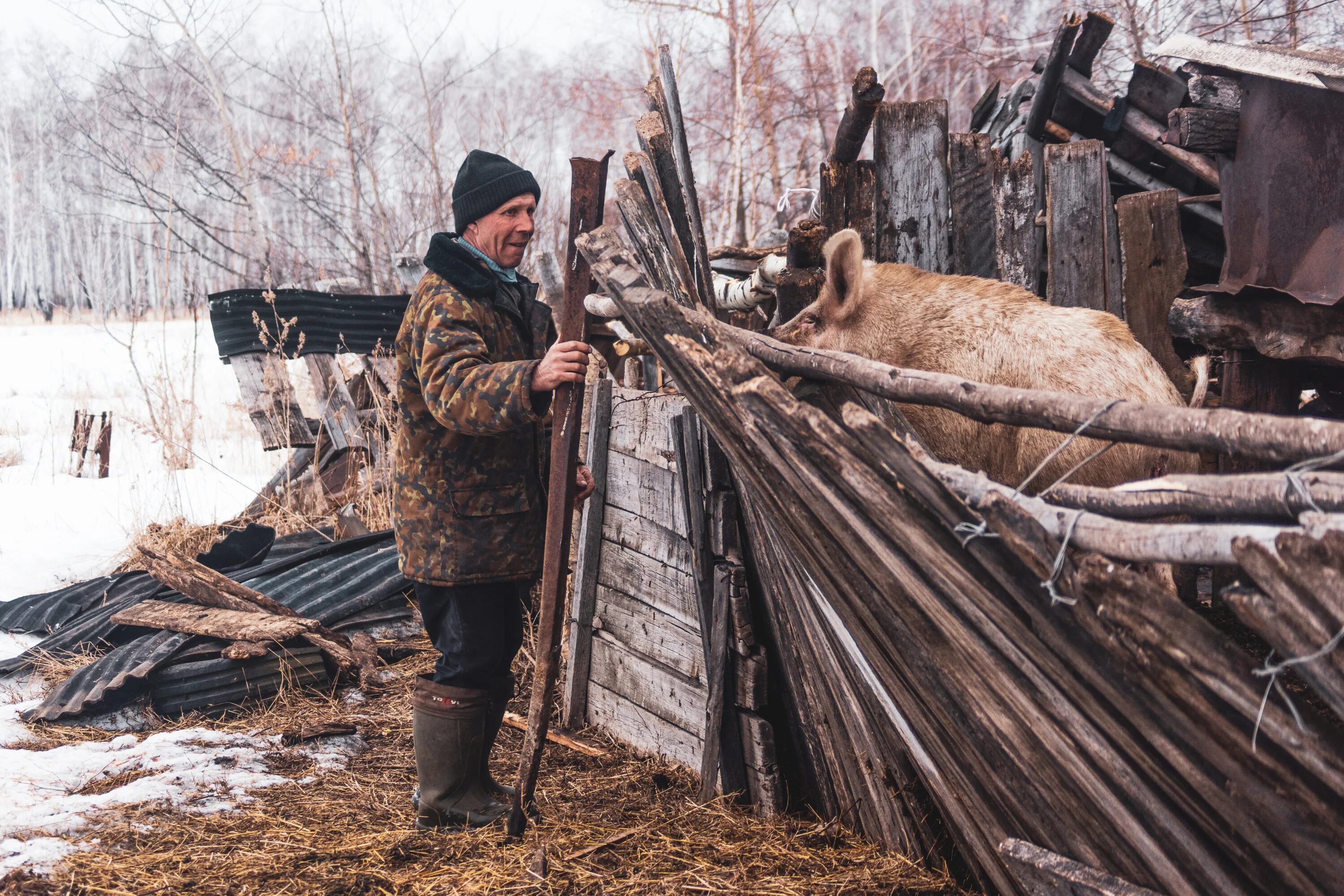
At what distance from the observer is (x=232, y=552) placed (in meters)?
6.73

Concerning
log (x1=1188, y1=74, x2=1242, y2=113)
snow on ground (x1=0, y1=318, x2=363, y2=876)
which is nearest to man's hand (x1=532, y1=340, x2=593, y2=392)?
snow on ground (x1=0, y1=318, x2=363, y2=876)

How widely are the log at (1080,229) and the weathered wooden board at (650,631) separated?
231cm

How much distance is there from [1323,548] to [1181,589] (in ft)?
11.5

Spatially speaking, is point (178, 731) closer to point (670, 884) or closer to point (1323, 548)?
point (670, 884)

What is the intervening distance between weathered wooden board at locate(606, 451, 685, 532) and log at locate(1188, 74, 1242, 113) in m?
2.71

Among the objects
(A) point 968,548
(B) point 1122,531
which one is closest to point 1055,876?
(A) point 968,548

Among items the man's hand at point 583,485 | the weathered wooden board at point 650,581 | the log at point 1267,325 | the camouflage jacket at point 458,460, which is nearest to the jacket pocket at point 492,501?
the camouflage jacket at point 458,460

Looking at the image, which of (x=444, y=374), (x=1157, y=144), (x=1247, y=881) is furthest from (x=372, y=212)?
(x=1247, y=881)

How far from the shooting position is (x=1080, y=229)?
181 inches

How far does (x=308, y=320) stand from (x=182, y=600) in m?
3.15

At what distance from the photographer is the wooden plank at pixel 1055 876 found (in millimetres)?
1927

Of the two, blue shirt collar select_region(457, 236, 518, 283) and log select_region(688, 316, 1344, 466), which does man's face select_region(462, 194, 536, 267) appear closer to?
blue shirt collar select_region(457, 236, 518, 283)

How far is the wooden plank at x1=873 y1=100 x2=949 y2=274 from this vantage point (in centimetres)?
430

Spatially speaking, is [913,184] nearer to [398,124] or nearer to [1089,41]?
[1089,41]
